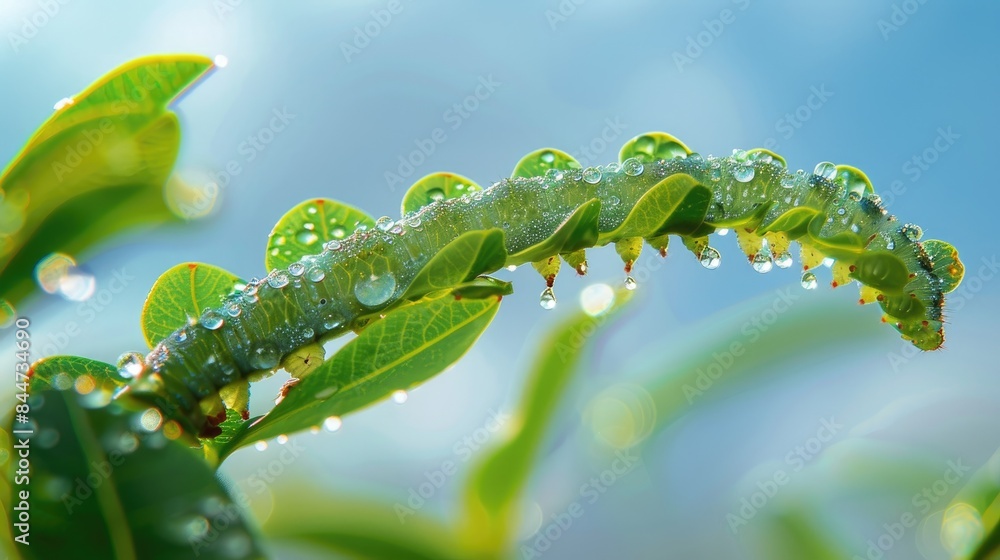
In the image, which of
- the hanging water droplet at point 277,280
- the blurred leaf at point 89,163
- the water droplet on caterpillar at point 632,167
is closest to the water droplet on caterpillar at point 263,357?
the hanging water droplet at point 277,280

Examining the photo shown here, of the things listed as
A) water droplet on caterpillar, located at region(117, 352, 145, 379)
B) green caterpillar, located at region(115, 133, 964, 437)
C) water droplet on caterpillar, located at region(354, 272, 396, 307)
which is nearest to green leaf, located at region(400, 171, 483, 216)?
green caterpillar, located at region(115, 133, 964, 437)

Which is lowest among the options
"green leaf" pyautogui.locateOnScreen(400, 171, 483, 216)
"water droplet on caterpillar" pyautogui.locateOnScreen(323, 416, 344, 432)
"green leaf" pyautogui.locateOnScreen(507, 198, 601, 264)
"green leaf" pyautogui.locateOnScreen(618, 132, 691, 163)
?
"water droplet on caterpillar" pyautogui.locateOnScreen(323, 416, 344, 432)

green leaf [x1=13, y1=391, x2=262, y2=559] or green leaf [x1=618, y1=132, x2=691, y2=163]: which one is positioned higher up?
green leaf [x1=618, y1=132, x2=691, y2=163]

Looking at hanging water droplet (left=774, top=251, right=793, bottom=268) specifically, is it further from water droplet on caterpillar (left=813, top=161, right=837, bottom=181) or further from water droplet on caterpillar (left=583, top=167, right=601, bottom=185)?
water droplet on caterpillar (left=583, top=167, right=601, bottom=185)

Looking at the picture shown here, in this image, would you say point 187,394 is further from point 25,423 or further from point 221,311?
point 25,423

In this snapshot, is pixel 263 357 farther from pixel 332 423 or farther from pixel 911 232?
pixel 911 232

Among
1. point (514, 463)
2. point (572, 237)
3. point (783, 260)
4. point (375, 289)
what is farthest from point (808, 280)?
point (514, 463)

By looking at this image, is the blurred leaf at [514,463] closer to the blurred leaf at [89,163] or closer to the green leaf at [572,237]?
the green leaf at [572,237]

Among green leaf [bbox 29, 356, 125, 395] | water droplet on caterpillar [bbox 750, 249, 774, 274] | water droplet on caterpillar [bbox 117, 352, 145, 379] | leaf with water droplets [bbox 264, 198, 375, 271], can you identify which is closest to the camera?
green leaf [bbox 29, 356, 125, 395]
